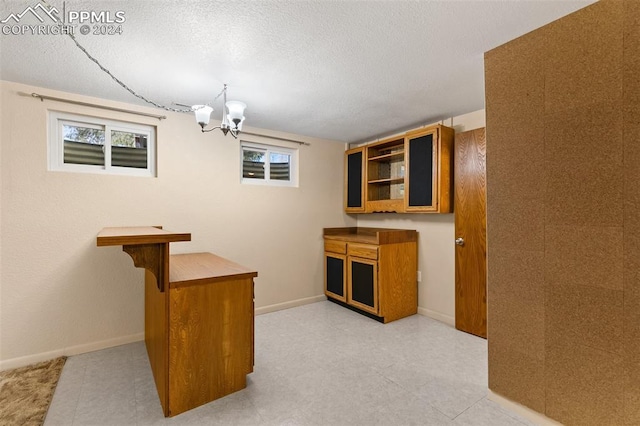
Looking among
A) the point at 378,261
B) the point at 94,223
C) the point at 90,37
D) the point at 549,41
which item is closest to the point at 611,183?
the point at 549,41

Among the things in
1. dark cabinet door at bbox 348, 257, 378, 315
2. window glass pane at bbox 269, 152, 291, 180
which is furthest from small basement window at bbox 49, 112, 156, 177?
dark cabinet door at bbox 348, 257, 378, 315

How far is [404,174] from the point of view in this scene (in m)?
3.55

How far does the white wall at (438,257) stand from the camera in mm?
3230

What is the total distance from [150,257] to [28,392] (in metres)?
1.37

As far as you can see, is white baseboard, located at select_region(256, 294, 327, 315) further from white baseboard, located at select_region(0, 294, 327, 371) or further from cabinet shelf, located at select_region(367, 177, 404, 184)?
cabinet shelf, located at select_region(367, 177, 404, 184)

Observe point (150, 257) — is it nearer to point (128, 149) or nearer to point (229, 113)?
point (229, 113)

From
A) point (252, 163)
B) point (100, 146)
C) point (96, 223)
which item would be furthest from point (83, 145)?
point (252, 163)

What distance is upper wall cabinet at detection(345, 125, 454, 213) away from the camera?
3107 mm

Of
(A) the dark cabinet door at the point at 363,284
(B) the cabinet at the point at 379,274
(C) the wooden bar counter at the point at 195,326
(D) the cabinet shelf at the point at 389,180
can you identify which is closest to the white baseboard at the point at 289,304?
(B) the cabinet at the point at 379,274

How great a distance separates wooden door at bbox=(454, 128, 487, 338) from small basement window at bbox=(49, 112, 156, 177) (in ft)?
10.6

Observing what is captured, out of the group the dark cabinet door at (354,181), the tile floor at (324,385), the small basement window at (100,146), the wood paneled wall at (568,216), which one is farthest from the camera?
the dark cabinet door at (354,181)

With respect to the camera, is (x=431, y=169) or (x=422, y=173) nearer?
(x=431, y=169)

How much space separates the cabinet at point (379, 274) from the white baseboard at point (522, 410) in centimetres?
144

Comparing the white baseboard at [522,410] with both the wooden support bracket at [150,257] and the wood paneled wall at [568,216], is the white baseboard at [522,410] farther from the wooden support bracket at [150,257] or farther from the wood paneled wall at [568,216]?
the wooden support bracket at [150,257]
